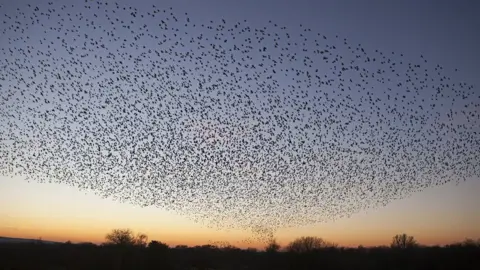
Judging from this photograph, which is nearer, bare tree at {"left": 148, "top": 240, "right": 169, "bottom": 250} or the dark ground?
the dark ground

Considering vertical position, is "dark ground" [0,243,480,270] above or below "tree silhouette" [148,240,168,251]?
below

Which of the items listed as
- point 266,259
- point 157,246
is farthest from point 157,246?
point 266,259

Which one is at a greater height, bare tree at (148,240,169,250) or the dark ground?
bare tree at (148,240,169,250)

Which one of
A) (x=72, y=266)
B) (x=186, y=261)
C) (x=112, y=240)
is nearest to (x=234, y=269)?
(x=186, y=261)

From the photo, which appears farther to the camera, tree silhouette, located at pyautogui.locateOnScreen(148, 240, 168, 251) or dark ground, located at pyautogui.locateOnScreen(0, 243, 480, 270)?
tree silhouette, located at pyautogui.locateOnScreen(148, 240, 168, 251)

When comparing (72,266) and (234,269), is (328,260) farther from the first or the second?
(72,266)

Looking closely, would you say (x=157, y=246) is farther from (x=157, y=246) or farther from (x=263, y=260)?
(x=263, y=260)

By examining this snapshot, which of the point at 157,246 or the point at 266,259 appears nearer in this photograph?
the point at 157,246

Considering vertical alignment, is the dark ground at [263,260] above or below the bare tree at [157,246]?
below

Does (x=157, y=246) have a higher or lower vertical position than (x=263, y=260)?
higher

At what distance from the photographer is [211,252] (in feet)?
458

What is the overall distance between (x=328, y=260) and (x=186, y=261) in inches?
1882

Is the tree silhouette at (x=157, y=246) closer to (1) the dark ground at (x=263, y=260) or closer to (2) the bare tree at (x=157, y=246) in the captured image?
(2) the bare tree at (x=157, y=246)

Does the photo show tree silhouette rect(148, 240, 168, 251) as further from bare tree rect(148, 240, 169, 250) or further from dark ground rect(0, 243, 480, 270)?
dark ground rect(0, 243, 480, 270)
